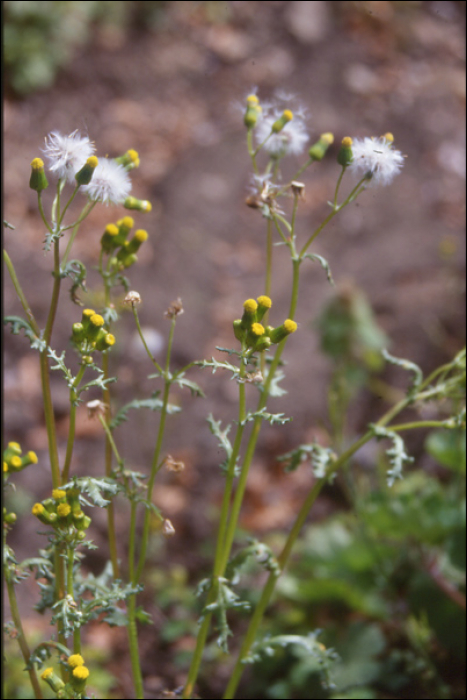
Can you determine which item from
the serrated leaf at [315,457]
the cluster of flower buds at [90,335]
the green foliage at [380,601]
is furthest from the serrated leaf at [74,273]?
the green foliage at [380,601]

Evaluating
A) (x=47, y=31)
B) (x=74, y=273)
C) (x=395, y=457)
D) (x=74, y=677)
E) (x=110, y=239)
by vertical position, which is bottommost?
(x=74, y=677)

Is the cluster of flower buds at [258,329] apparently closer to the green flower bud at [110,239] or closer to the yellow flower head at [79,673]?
the green flower bud at [110,239]

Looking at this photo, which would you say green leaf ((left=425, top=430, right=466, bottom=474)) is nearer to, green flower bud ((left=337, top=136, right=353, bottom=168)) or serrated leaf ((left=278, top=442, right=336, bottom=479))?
serrated leaf ((left=278, top=442, right=336, bottom=479))

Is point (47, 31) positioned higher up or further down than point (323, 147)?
higher up

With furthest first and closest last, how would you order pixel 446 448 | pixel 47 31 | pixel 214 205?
1. pixel 47 31
2. pixel 214 205
3. pixel 446 448

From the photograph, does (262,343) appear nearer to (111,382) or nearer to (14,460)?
(111,382)

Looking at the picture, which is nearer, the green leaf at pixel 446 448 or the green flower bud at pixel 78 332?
the green flower bud at pixel 78 332

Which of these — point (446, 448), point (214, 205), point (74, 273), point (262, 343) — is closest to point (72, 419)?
point (74, 273)
